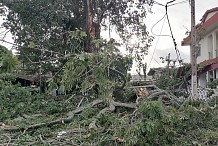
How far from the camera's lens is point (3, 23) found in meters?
13.6

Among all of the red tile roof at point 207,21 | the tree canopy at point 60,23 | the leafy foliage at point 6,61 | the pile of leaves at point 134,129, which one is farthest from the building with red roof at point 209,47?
the leafy foliage at point 6,61

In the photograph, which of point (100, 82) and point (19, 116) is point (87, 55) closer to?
point (100, 82)

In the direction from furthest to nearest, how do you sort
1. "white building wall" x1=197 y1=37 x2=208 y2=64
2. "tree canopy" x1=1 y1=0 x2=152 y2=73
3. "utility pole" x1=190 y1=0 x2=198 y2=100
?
Result: 1. "white building wall" x1=197 y1=37 x2=208 y2=64
2. "tree canopy" x1=1 y1=0 x2=152 y2=73
3. "utility pole" x1=190 y1=0 x2=198 y2=100

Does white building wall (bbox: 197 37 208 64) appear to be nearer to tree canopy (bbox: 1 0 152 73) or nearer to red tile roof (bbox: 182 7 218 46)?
red tile roof (bbox: 182 7 218 46)

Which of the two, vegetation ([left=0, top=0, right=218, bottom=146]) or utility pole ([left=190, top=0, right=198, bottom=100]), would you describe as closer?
vegetation ([left=0, top=0, right=218, bottom=146])

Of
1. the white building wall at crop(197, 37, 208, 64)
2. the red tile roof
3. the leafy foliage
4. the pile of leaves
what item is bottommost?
the pile of leaves

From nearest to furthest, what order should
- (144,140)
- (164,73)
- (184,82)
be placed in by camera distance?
(144,140)
(184,82)
(164,73)

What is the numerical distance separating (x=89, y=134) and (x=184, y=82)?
243 inches

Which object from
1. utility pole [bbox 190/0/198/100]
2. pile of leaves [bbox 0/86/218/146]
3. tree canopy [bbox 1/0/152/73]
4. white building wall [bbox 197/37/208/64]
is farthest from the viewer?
white building wall [bbox 197/37/208/64]

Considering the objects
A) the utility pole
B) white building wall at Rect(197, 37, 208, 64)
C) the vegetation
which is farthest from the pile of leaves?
white building wall at Rect(197, 37, 208, 64)

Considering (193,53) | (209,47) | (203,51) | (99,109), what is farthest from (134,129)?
(203,51)

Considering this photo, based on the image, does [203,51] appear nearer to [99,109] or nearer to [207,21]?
[207,21]

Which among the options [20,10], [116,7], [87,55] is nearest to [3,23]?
[20,10]

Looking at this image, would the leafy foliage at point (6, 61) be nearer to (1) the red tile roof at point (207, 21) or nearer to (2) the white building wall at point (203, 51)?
(1) the red tile roof at point (207, 21)
